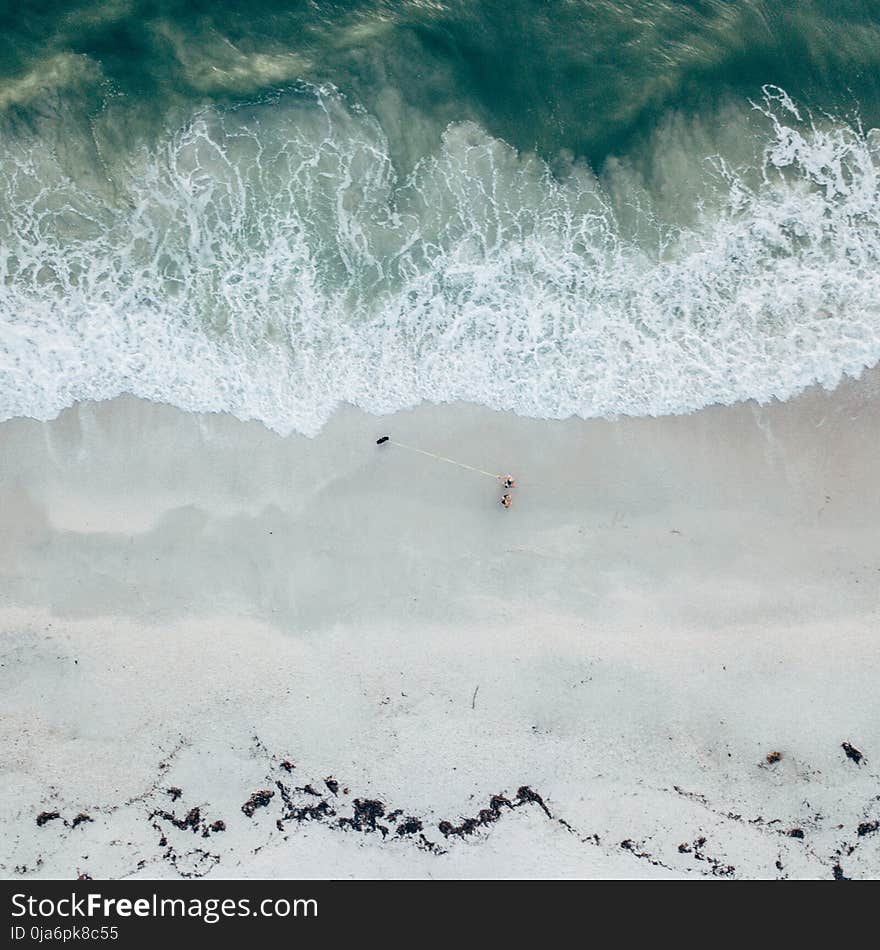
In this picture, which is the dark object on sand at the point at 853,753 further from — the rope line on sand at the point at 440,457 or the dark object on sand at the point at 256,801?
the dark object on sand at the point at 256,801

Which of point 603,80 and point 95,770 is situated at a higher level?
point 603,80

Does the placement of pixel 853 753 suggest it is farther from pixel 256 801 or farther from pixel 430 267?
pixel 430 267

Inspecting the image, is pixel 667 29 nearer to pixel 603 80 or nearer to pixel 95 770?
pixel 603 80

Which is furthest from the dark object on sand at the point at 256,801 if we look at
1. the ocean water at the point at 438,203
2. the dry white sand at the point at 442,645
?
the ocean water at the point at 438,203

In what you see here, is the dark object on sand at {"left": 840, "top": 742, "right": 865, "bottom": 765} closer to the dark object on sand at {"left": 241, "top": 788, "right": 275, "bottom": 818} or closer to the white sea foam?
the white sea foam

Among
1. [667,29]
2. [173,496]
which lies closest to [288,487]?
[173,496]

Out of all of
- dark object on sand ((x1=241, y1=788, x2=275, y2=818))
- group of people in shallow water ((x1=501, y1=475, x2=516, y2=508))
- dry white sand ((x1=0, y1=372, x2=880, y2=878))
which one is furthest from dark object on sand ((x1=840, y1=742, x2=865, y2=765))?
dark object on sand ((x1=241, y1=788, x2=275, y2=818))
